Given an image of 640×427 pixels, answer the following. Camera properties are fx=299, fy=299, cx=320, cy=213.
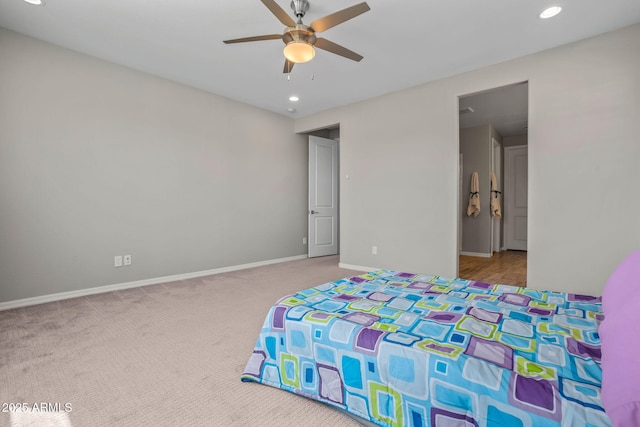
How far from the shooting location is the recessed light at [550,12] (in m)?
2.51

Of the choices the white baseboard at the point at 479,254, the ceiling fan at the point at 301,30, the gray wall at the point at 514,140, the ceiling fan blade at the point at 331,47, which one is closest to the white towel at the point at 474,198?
the white baseboard at the point at 479,254

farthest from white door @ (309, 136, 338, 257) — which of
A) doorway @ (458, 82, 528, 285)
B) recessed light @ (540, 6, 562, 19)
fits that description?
recessed light @ (540, 6, 562, 19)

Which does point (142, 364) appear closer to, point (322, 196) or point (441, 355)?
point (441, 355)

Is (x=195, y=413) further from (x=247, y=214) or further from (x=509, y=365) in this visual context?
(x=247, y=214)

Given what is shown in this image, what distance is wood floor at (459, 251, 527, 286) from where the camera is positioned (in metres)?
3.99

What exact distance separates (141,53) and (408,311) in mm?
3759

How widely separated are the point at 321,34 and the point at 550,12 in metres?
2.00

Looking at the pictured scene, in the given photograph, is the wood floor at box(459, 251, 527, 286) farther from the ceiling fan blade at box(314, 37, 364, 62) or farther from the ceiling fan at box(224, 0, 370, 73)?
the ceiling fan at box(224, 0, 370, 73)

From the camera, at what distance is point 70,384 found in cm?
166

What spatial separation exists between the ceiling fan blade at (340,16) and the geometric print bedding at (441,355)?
187 cm

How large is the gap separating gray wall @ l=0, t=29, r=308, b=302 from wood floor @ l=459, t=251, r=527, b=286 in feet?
10.9

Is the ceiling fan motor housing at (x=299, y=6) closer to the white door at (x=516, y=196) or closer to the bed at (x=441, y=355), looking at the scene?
the bed at (x=441, y=355)

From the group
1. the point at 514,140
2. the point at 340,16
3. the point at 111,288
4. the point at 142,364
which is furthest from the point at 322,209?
the point at 514,140

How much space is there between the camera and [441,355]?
1.10m
